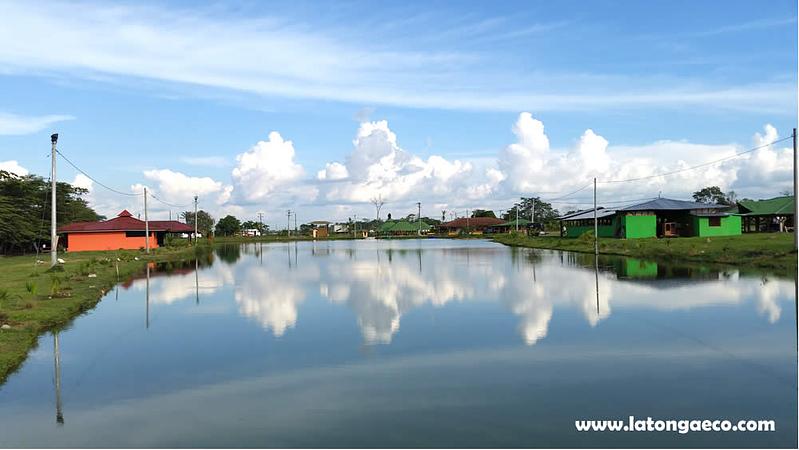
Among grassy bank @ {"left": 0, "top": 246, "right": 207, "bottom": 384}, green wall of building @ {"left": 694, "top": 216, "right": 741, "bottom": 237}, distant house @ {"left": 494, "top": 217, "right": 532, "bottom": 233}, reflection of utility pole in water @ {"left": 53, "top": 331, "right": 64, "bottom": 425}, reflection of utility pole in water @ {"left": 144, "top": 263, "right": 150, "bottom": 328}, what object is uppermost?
distant house @ {"left": 494, "top": 217, "right": 532, "bottom": 233}

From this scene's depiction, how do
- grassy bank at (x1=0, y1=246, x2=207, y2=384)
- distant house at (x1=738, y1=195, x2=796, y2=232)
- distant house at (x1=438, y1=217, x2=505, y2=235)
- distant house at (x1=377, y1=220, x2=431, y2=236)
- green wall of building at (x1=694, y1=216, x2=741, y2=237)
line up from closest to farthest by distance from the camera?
grassy bank at (x1=0, y1=246, x2=207, y2=384), green wall of building at (x1=694, y1=216, x2=741, y2=237), distant house at (x1=738, y1=195, x2=796, y2=232), distant house at (x1=438, y1=217, x2=505, y2=235), distant house at (x1=377, y1=220, x2=431, y2=236)

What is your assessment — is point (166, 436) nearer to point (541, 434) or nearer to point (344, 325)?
point (541, 434)

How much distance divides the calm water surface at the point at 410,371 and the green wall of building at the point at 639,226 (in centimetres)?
4109

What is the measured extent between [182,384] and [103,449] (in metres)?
3.29

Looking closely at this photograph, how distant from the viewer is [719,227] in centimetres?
6275

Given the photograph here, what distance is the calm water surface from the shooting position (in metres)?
9.07

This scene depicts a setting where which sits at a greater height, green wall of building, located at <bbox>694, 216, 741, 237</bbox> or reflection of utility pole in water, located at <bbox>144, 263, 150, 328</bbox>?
green wall of building, located at <bbox>694, 216, 741, 237</bbox>

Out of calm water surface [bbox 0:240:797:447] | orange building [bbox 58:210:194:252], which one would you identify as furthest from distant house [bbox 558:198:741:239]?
orange building [bbox 58:210:194:252]

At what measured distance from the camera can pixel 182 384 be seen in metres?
11.8

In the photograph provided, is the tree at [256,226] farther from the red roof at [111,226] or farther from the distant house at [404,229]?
the red roof at [111,226]

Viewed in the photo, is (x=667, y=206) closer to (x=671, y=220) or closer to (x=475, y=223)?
(x=671, y=220)

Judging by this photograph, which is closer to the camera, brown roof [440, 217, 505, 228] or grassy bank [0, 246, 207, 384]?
grassy bank [0, 246, 207, 384]

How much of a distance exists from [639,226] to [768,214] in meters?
17.3

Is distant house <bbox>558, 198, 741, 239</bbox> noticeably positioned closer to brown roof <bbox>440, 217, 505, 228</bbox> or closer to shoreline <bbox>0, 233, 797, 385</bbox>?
shoreline <bbox>0, 233, 797, 385</bbox>
